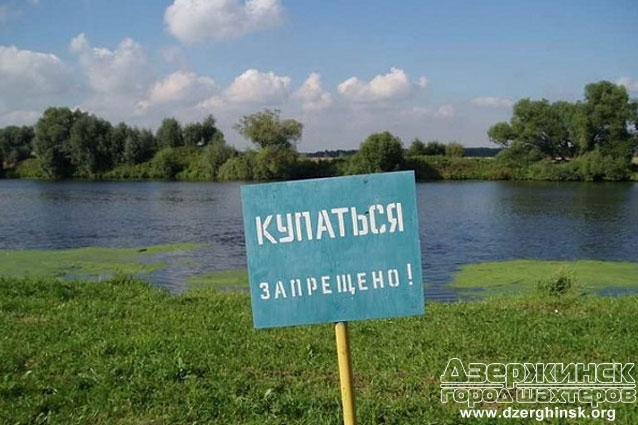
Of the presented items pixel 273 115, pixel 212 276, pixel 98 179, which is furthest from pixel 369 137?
pixel 212 276

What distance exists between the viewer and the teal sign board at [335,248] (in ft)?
10.0

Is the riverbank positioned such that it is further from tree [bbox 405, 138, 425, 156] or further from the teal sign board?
the teal sign board

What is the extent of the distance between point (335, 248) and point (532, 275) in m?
13.1

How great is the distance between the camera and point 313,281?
3090mm

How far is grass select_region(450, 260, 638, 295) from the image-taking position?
1319 cm

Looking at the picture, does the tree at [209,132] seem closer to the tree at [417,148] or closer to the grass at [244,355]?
the tree at [417,148]

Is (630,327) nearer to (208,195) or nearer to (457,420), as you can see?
(457,420)

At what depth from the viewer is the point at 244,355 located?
5.61 metres

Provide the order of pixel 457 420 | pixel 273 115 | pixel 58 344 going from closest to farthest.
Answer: pixel 457 420
pixel 58 344
pixel 273 115

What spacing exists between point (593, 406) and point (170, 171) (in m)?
75.7

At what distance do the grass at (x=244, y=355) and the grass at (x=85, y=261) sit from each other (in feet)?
22.8

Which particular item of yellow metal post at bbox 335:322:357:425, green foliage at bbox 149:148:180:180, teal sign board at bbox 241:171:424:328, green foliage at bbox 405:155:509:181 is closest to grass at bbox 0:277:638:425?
yellow metal post at bbox 335:322:357:425

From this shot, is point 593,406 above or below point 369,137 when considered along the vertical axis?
below

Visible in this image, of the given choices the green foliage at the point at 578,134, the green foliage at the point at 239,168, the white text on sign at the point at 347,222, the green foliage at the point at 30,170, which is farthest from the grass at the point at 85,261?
the green foliage at the point at 30,170
